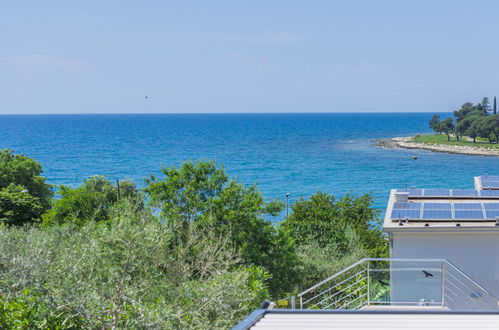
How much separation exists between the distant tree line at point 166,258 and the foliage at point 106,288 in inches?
1.0

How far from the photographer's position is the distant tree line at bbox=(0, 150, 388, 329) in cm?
1120

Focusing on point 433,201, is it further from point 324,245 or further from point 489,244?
point 324,245

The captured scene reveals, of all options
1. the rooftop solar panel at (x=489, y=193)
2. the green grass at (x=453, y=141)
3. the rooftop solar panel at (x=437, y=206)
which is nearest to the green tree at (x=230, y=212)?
the rooftop solar panel at (x=437, y=206)

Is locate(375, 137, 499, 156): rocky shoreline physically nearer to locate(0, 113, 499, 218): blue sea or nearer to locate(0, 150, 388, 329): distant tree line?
locate(0, 113, 499, 218): blue sea

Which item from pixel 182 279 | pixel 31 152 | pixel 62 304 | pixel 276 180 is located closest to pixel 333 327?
pixel 62 304

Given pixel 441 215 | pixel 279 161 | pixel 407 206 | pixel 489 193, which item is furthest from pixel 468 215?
pixel 279 161

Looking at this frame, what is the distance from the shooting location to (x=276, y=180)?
9156 cm

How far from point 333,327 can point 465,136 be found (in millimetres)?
152899

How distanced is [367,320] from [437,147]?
5283 inches

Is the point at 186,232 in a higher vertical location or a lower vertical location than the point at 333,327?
lower

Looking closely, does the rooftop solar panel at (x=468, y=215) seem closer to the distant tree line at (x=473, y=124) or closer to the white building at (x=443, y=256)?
the white building at (x=443, y=256)

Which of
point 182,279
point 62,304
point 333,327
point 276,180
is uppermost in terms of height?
point 333,327

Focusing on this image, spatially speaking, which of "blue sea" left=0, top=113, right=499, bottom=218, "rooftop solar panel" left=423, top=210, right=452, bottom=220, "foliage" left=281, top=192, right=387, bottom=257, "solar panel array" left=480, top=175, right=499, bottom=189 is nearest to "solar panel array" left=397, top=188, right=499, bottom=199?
"solar panel array" left=480, top=175, right=499, bottom=189

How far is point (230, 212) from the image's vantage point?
22.3 m
